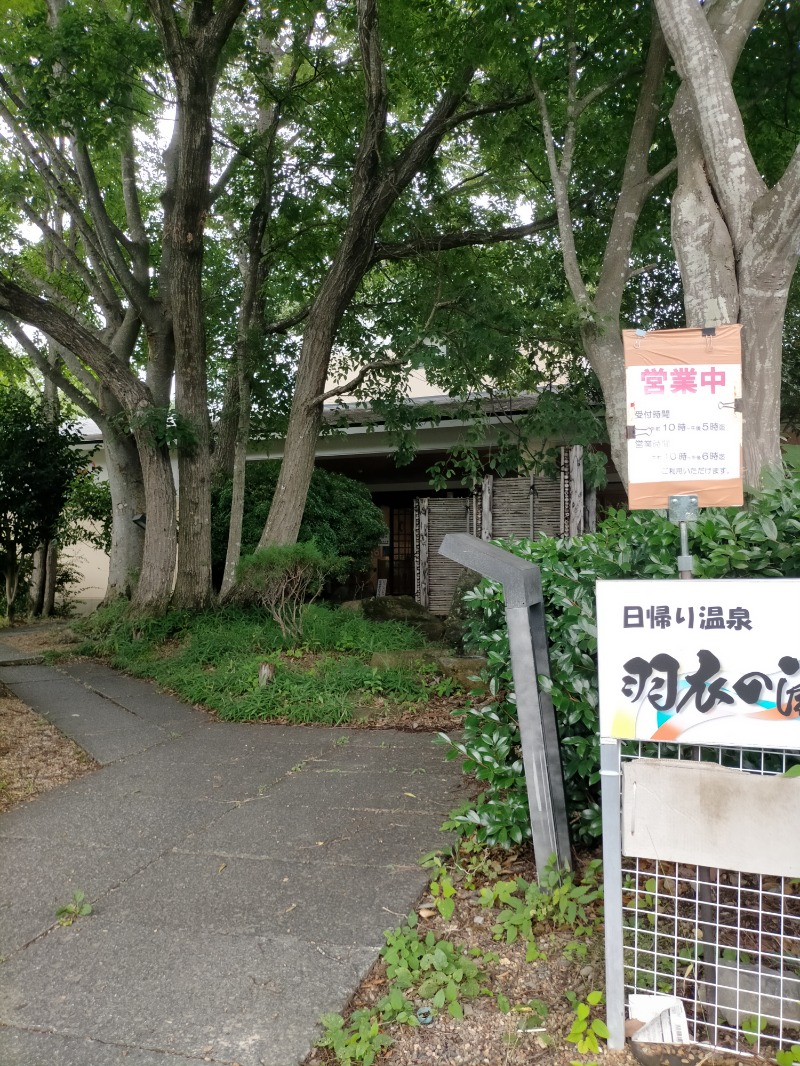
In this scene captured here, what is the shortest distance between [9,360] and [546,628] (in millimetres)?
14080

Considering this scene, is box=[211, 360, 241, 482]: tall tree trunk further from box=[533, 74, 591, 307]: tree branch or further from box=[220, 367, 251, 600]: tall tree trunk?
box=[533, 74, 591, 307]: tree branch

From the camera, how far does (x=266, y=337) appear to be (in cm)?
1104

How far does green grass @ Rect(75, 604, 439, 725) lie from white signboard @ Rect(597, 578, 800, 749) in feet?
14.7

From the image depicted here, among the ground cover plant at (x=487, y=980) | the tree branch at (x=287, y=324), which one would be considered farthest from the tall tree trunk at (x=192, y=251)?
the ground cover plant at (x=487, y=980)

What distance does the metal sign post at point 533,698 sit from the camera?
3090 mm

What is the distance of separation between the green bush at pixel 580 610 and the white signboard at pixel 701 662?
19.5 inches

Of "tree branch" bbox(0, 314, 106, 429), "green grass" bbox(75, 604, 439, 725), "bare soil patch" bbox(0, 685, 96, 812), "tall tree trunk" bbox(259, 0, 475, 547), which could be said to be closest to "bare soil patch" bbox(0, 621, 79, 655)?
"green grass" bbox(75, 604, 439, 725)

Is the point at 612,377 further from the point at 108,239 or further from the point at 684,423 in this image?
the point at 108,239

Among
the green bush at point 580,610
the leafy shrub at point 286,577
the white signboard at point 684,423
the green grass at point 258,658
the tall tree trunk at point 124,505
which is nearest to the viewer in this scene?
the white signboard at point 684,423

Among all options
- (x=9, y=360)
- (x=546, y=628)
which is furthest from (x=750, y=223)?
(x=9, y=360)

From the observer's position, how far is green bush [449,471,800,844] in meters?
2.84

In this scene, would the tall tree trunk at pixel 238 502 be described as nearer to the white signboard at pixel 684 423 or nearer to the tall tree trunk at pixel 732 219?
the tall tree trunk at pixel 732 219

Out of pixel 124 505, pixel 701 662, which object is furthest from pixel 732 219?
pixel 124 505

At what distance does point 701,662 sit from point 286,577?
20.4 ft
